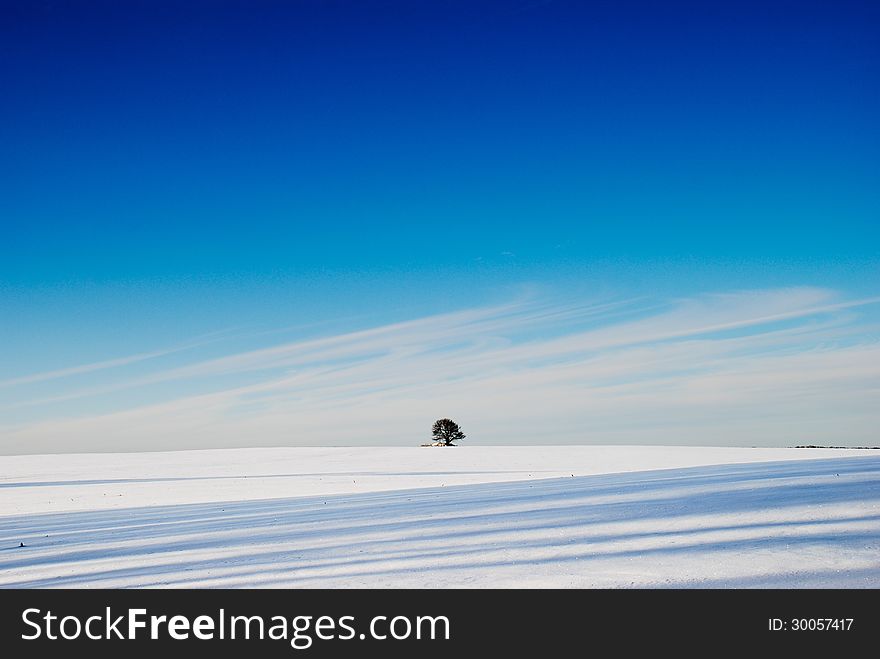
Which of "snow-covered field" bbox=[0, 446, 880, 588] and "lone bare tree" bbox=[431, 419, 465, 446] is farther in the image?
"lone bare tree" bbox=[431, 419, 465, 446]

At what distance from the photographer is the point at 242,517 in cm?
947

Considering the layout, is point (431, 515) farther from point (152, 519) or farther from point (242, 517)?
point (152, 519)

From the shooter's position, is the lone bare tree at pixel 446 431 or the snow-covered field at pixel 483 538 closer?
the snow-covered field at pixel 483 538

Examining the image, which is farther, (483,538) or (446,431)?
(446,431)

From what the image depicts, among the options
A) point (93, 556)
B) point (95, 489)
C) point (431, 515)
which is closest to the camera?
point (93, 556)

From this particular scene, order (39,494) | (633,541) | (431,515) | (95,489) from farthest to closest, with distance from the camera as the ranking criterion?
(95,489)
(39,494)
(431,515)
(633,541)
